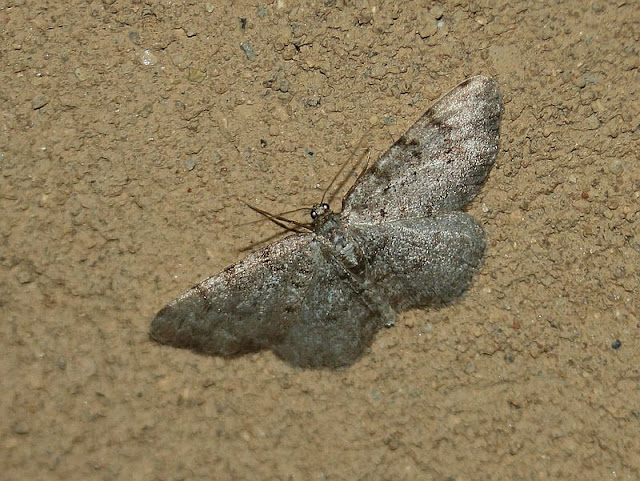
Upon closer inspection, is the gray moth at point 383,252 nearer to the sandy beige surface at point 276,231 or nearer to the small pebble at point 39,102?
the sandy beige surface at point 276,231

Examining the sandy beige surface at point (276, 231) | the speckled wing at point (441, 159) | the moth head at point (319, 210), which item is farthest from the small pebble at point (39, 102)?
the speckled wing at point (441, 159)

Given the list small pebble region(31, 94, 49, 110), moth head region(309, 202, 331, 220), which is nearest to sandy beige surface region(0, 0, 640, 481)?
small pebble region(31, 94, 49, 110)

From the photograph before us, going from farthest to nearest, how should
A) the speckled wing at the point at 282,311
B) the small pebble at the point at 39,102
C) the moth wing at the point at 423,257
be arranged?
the small pebble at the point at 39,102, the moth wing at the point at 423,257, the speckled wing at the point at 282,311

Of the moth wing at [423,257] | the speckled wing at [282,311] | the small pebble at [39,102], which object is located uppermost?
the small pebble at [39,102]

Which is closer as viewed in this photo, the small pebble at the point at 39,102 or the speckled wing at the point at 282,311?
the speckled wing at the point at 282,311

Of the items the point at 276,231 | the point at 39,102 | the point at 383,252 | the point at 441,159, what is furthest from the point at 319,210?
the point at 39,102
